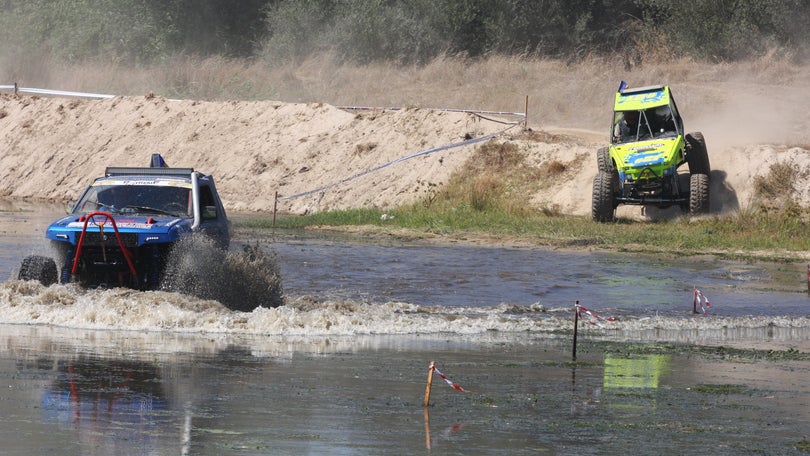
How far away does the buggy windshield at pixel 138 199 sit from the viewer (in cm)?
1664

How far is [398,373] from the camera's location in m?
13.0

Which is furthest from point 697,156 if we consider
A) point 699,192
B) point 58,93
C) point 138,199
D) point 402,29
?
point 58,93

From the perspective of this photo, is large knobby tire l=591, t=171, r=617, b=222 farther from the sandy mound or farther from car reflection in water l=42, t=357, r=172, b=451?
car reflection in water l=42, t=357, r=172, b=451

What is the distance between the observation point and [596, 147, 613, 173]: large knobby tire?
32.0 metres

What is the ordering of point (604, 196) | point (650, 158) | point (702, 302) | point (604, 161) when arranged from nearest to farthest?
point (702, 302) → point (650, 158) → point (604, 196) → point (604, 161)

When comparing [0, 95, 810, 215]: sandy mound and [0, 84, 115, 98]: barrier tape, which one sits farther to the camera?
[0, 84, 115, 98]: barrier tape

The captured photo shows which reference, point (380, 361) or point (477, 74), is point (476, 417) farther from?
point (477, 74)

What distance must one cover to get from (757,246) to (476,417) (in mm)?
19181

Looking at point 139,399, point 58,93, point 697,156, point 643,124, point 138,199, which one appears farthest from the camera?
point 58,93

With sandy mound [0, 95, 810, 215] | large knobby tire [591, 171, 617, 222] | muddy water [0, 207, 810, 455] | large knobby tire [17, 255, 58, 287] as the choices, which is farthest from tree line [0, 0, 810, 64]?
large knobby tire [17, 255, 58, 287]

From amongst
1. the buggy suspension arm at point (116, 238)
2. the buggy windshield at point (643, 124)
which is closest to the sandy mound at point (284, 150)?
the buggy windshield at point (643, 124)

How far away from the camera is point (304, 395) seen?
11.6 m

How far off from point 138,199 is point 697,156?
18.5 meters

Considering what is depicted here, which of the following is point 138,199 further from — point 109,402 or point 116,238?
point 109,402
